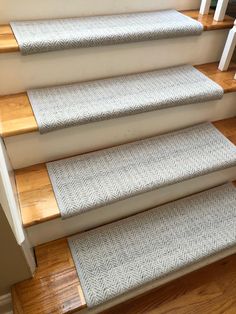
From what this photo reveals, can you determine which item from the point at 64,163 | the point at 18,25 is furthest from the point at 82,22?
the point at 64,163

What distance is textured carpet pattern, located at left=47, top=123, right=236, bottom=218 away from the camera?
1043mm

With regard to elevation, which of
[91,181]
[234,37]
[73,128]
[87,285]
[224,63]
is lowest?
[87,285]

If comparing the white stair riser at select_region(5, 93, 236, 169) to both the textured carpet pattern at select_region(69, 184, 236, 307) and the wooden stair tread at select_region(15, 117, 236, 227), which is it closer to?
the wooden stair tread at select_region(15, 117, 236, 227)

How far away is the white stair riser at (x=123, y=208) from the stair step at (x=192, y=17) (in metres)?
0.69

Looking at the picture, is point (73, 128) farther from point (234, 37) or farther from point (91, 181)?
point (234, 37)

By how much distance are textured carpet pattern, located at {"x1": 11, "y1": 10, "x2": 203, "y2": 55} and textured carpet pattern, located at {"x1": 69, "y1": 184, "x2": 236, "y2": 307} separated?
783 mm

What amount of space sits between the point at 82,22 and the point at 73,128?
555mm

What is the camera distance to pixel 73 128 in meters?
1.10

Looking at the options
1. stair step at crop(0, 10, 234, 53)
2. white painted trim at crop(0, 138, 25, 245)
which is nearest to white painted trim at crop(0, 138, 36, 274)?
white painted trim at crop(0, 138, 25, 245)

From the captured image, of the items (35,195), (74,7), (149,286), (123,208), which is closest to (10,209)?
(35,195)

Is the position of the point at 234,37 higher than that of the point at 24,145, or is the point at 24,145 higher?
the point at 234,37

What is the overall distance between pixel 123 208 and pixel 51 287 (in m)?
0.42

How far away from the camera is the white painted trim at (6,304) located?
3.43 feet

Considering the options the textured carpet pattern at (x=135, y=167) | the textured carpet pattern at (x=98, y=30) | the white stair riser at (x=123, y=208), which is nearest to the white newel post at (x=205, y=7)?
the textured carpet pattern at (x=98, y=30)
